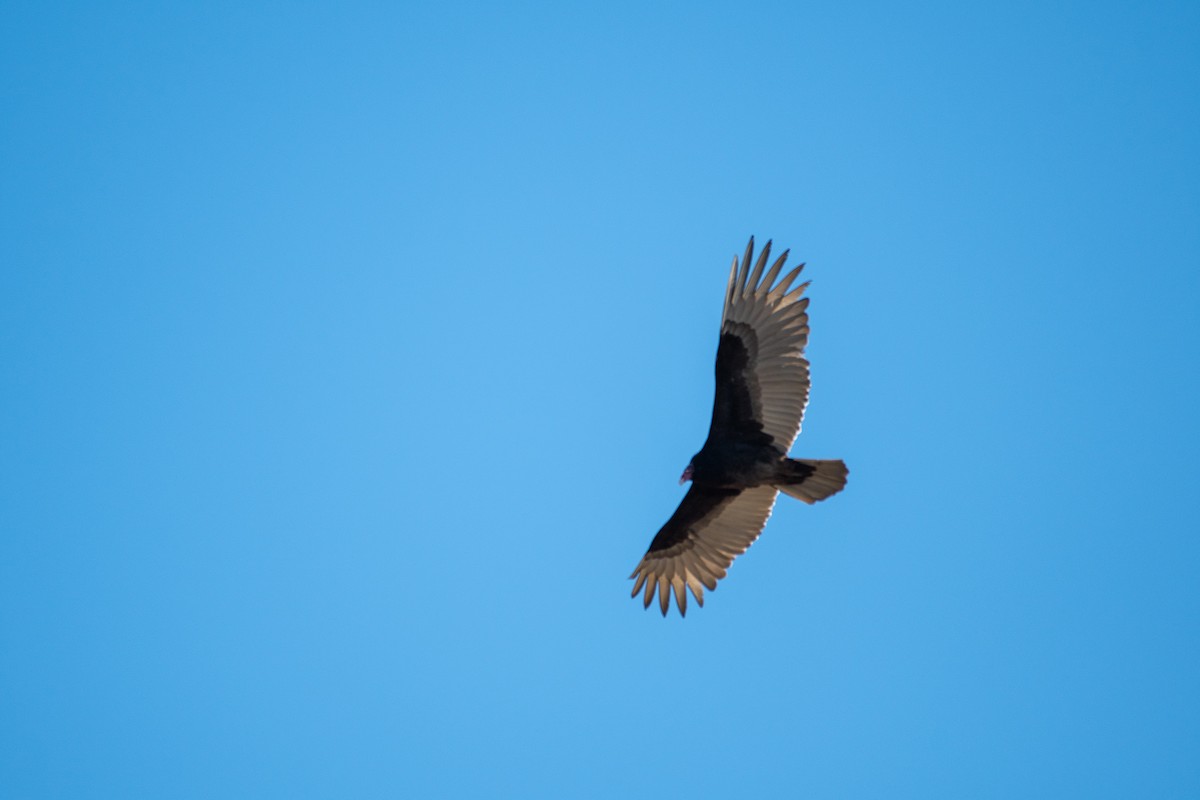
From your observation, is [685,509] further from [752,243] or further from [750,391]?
[752,243]

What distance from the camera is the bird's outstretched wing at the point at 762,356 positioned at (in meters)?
9.86

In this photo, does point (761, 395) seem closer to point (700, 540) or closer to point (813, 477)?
point (813, 477)

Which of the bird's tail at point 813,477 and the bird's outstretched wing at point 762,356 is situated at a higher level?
the bird's outstretched wing at point 762,356

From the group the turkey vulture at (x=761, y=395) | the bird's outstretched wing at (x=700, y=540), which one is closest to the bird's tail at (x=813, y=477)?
the turkey vulture at (x=761, y=395)

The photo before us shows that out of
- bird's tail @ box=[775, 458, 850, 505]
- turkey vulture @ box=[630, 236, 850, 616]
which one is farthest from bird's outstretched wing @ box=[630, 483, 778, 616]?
bird's tail @ box=[775, 458, 850, 505]

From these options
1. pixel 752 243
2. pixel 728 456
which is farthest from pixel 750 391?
pixel 752 243

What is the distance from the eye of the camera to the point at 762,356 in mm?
9938

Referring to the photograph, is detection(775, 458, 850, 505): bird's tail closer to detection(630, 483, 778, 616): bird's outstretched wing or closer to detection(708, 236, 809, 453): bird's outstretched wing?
detection(708, 236, 809, 453): bird's outstretched wing

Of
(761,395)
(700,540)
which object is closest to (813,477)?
(761,395)

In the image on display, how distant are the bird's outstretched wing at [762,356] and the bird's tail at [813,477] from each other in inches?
9.3

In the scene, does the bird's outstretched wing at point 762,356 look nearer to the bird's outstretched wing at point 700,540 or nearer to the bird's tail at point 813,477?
the bird's tail at point 813,477

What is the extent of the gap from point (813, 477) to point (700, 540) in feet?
5.66

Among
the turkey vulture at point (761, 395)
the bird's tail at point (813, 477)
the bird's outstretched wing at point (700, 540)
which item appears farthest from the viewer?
the bird's outstretched wing at point (700, 540)

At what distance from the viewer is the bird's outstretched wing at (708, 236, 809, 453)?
986 centimetres
